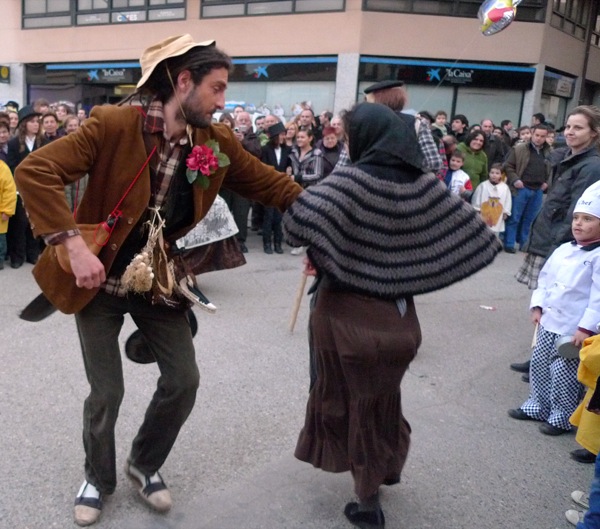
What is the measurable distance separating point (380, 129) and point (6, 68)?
24.8m

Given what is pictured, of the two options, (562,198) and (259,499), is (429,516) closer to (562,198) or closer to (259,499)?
(259,499)

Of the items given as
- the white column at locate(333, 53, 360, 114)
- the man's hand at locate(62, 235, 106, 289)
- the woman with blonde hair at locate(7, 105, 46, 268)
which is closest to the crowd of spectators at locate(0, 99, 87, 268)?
the woman with blonde hair at locate(7, 105, 46, 268)

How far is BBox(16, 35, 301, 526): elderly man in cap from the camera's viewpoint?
7.97 ft

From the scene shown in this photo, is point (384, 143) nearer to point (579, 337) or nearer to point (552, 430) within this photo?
point (579, 337)

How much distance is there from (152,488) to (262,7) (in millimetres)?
18407

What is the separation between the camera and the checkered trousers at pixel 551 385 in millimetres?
3992

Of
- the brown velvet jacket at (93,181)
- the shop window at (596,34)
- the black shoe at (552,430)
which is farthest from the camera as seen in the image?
the shop window at (596,34)

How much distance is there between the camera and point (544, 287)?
4164 mm

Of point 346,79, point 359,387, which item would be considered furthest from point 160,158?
point 346,79

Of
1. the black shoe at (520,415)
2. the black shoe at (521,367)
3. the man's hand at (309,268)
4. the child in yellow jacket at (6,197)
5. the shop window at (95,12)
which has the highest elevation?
the shop window at (95,12)

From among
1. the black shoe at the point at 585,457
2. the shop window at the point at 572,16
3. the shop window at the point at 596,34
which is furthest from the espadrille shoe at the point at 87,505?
the shop window at the point at 596,34

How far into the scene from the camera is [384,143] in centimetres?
254

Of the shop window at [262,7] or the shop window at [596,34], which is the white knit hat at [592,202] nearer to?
the shop window at [262,7]

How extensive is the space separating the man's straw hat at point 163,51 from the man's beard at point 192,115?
0.57 feet
